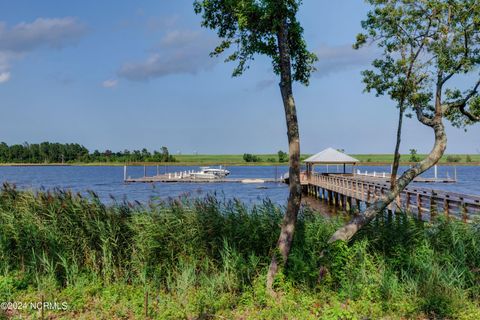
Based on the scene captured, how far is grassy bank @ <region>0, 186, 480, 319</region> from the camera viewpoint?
7.47 metres

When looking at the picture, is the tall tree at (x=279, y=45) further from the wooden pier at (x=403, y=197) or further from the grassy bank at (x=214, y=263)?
the wooden pier at (x=403, y=197)

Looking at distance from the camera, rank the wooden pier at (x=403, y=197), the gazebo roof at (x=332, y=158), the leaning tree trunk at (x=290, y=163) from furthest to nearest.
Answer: the gazebo roof at (x=332, y=158) → the wooden pier at (x=403, y=197) → the leaning tree trunk at (x=290, y=163)

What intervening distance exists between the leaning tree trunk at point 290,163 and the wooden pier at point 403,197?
361 centimetres

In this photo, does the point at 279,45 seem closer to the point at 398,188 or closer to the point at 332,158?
the point at 398,188

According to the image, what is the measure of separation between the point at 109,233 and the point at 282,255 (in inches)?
152

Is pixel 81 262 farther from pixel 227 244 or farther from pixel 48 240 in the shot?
pixel 227 244

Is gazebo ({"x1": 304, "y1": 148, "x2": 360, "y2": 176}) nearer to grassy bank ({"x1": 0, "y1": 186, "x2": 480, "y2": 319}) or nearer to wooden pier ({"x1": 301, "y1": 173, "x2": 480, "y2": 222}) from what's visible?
wooden pier ({"x1": 301, "y1": 173, "x2": 480, "y2": 222})

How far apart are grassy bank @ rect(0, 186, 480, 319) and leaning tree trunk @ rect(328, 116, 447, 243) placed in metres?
0.32

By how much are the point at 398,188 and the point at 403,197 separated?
56.7ft

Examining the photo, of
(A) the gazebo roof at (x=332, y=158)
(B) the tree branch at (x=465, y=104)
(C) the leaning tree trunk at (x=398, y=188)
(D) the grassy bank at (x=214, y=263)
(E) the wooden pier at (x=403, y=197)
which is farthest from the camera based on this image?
(A) the gazebo roof at (x=332, y=158)

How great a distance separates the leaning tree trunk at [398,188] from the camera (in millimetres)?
9258

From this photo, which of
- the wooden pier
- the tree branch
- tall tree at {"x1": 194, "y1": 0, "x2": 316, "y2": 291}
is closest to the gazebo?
the wooden pier

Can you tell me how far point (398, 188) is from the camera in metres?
9.72

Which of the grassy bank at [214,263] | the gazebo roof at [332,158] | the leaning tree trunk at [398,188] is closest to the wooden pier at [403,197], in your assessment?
the gazebo roof at [332,158]
